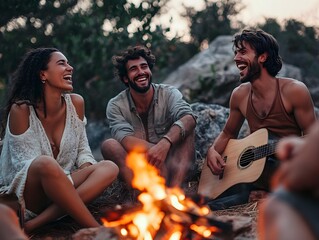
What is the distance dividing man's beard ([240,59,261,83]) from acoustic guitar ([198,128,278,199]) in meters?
0.58

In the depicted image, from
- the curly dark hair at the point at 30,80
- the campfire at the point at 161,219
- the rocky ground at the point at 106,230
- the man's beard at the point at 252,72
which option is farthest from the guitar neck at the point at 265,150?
the curly dark hair at the point at 30,80

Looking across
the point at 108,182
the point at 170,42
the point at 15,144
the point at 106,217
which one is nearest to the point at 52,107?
the point at 15,144

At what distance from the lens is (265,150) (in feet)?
18.4

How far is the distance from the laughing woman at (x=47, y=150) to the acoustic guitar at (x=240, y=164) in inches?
52.6

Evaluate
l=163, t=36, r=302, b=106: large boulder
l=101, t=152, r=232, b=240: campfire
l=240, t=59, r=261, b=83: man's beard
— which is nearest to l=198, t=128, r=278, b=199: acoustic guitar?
l=240, t=59, r=261, b=83: man's beard

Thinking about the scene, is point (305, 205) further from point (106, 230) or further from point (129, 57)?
point (129, 57)

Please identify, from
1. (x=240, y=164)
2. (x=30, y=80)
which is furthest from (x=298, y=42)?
(x=30, y=80)

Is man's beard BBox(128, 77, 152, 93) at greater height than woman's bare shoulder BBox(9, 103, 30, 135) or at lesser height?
lesser

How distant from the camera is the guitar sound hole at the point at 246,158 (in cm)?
581

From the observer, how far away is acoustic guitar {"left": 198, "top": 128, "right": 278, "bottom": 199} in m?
5.60

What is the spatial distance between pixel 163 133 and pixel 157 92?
1.64 feet

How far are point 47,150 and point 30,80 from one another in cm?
78

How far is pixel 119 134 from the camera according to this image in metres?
6.21

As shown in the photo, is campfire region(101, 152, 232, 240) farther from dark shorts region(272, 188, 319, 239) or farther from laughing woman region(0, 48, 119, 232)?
dark shorts region(272, 188, 319, 239)
